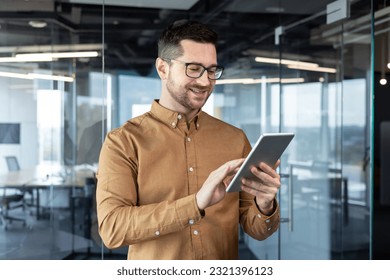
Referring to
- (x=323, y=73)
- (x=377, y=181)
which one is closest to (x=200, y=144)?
(x=377, y=181)

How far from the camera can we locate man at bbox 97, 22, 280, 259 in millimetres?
1577

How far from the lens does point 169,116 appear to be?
5.91ft

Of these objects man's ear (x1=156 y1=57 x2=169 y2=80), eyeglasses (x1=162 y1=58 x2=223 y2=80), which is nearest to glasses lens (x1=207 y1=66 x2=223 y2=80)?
eyeglasses (x1=162 y1=58 x2=223 y2=80)

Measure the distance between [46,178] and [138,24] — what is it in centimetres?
134

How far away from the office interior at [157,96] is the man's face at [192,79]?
7.90ft

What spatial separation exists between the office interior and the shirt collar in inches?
88.9

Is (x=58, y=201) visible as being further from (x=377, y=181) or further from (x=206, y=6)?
(x=377, y=181)

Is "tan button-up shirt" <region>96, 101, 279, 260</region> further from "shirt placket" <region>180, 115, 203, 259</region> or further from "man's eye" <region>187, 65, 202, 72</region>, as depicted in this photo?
"man's eye" <region>187, 65, 202, 72</region>

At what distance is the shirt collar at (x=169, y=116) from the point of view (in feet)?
5.89

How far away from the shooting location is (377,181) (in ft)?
11.1

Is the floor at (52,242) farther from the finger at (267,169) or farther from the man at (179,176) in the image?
the finger at (267,169)

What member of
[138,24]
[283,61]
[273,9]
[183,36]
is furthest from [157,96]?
[183,36]

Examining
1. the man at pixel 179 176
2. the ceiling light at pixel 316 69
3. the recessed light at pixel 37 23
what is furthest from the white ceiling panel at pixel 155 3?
the man at pixel 179 176

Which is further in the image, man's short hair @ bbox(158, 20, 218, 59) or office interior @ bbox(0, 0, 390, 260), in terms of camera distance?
office interior @ bbox(0, 0, 390, 260)
